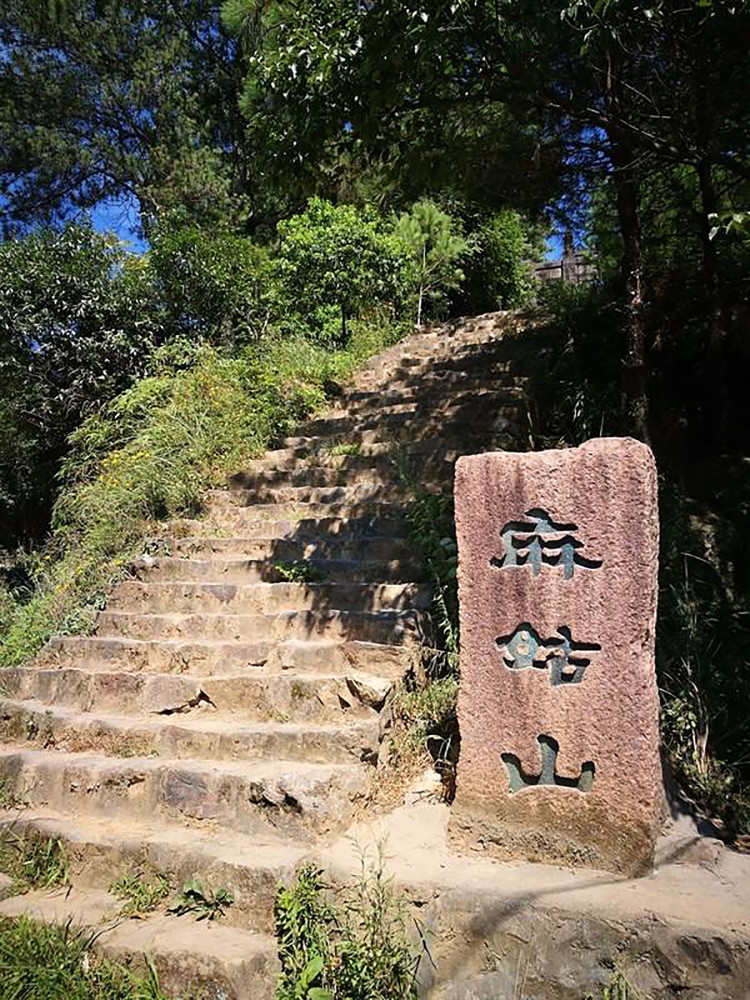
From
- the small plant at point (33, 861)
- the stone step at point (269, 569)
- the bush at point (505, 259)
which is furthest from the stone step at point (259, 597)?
the bush at point (505, 259)

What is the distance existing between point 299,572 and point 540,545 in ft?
7.90

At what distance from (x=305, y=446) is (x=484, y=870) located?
16.2ft

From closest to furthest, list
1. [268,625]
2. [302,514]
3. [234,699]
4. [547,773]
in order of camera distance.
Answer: [547,773] < [234,699] < [268,625] < [302,514]

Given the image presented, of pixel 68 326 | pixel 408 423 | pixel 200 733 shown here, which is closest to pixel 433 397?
pixel 408 423

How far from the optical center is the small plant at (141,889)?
121 inches

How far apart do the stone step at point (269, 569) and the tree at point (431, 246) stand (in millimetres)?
8178

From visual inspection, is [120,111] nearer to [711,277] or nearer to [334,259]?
[334,259]

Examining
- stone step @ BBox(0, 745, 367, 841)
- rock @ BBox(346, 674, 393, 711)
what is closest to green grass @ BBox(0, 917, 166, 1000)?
stone step @ BBox(0, 745, 367, 841)

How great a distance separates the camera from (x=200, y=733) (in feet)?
12.6

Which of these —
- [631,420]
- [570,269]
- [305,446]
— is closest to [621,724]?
[631,420]

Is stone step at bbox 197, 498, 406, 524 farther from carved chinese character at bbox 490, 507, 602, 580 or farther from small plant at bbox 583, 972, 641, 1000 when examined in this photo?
small plant at bbox 583, 972, 641, 1000

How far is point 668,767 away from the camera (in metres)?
3.43

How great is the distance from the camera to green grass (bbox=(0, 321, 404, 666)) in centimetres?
554

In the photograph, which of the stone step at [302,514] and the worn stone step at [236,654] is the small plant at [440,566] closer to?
the worn stone step at [236,654]
